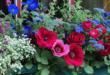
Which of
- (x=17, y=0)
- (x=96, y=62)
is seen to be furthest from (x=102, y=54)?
(x=17, y=0)

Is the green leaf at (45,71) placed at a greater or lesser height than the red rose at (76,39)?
lesser

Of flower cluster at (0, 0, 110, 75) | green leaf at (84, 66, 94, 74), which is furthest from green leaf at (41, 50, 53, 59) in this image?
green leaf at (84, 66, 94, 74)

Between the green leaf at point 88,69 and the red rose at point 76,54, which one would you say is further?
the green leaf at point 88,69

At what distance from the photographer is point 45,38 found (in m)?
1.04

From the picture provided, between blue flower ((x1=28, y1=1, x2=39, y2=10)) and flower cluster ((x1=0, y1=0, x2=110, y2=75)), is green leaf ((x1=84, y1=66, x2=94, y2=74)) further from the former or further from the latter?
blue flower ((x1=28, y1=1, x2=39, y2=10))

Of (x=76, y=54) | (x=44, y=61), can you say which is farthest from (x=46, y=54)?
(x=76, y=54)

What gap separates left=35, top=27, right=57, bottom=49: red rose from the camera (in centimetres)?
98

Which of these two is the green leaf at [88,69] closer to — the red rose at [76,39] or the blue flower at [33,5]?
the red rose at [76,39]

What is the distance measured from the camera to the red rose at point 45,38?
0.98 meters

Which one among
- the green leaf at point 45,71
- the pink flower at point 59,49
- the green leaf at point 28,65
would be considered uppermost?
the pink flower at point 59,49

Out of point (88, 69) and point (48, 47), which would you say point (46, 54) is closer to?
point (48, 47)

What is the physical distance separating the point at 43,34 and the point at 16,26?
292 mm

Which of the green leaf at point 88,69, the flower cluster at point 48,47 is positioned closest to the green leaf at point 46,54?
the flower cluster at point 48,47

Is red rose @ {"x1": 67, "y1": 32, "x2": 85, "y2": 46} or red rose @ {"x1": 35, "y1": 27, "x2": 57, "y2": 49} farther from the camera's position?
red rose @ {"x1": 67, "y1": 32, "x2": 85, "y2": 46}
